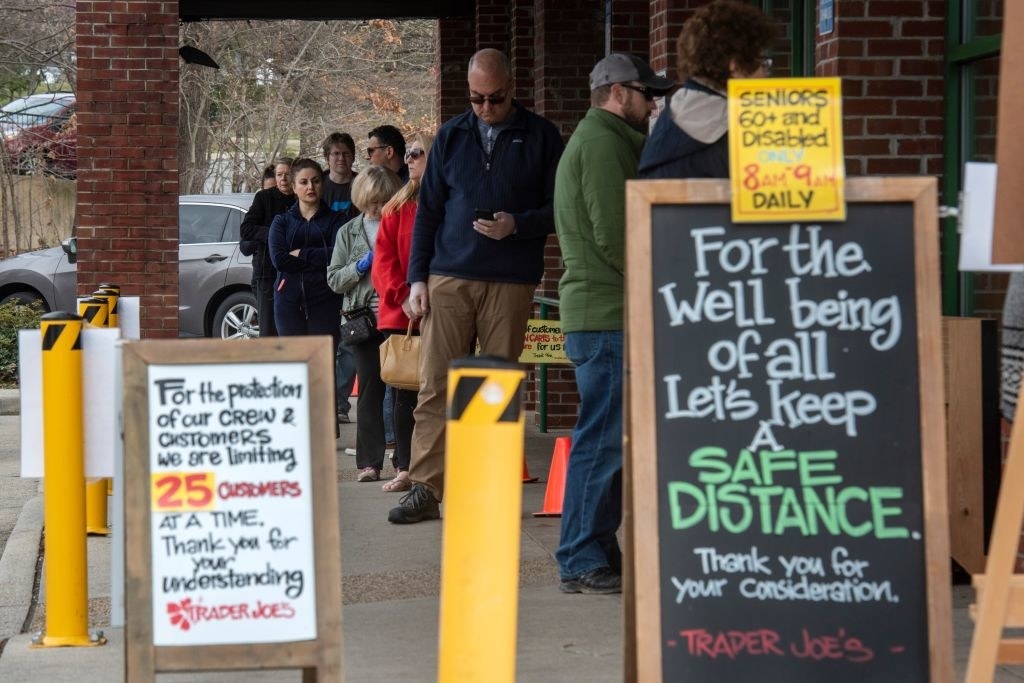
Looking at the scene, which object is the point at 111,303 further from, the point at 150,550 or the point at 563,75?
the point at 563,75

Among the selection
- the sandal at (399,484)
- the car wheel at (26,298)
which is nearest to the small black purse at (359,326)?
the sandal at (399,484)

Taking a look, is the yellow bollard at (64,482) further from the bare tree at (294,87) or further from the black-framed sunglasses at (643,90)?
the bare tree at (294,87)

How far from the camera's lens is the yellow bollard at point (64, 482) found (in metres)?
5.22

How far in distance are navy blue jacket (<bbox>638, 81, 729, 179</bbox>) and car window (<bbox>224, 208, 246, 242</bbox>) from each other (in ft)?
41.2

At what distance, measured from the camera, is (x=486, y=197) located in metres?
7.01

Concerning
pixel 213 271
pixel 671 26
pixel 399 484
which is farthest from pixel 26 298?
pixel 671 26

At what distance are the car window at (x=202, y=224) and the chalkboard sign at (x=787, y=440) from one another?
44.6 ft

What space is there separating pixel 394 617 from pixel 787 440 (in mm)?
2221

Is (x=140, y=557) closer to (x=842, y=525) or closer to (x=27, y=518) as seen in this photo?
(x=842, y=525)

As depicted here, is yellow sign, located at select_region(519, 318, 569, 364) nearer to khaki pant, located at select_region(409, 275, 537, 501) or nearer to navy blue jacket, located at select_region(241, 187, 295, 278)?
navy blue jacket, located at select_region(241, 187, 295, 278)

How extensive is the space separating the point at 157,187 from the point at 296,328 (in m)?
1.68

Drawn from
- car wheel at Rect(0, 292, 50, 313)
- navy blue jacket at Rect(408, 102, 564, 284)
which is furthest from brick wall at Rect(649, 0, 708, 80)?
car wheel at Rect(0, 292, 50, 313)

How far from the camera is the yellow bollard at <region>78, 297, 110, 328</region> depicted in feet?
22.4

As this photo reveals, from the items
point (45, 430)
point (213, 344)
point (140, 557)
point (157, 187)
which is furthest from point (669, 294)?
point (157, 187)
